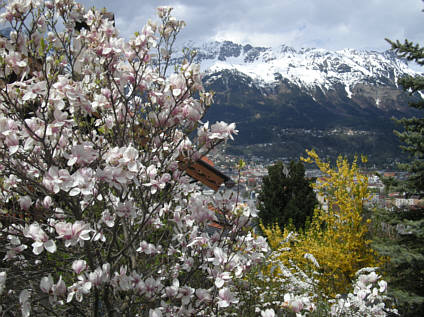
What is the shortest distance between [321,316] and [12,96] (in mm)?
4350

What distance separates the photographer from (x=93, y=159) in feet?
5.44

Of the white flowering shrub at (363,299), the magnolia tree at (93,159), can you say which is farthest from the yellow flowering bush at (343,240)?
the magnolia tree at (93,159)

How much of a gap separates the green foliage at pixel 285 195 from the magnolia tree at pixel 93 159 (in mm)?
9436

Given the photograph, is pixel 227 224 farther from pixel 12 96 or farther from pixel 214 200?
pixel 12 96

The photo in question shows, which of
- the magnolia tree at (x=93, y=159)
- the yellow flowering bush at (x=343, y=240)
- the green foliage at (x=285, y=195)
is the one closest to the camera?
the magnolia tree at (x=93, y=159)

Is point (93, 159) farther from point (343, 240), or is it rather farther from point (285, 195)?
point (285, 195)

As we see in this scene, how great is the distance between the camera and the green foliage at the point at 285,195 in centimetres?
1151

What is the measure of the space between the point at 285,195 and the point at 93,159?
11.1 m

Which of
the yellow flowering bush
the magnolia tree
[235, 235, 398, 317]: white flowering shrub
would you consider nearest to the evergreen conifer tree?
[235, 235, 398, 317]: white flowering shrub

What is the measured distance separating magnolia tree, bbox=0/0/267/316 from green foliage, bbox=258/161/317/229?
9436mm

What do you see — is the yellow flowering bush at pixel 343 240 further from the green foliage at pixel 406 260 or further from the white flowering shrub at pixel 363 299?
the white flowering shrub at pixel 363 299

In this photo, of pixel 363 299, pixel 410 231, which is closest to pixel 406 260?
pixel 410 231

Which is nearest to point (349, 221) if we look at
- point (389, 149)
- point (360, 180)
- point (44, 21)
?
point (360, 180)

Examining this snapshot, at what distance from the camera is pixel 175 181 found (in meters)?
2.35
